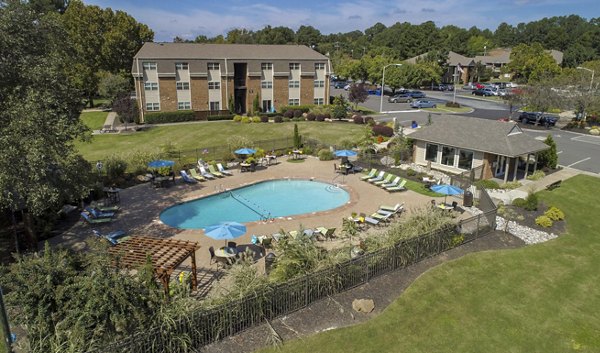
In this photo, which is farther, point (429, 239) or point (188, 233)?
point (188, 233)

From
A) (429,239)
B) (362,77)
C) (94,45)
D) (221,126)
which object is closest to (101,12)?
(94,45)

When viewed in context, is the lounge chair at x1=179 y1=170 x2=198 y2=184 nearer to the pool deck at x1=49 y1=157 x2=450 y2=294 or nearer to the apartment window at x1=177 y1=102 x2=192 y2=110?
the pool deck at x1=49 y1=157 x2=450 y2=294

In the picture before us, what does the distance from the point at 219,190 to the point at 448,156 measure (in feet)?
59.0


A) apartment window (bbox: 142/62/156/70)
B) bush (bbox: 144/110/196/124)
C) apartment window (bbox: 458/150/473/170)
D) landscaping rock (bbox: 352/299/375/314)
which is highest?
apartment window (bbox: 142/62/156/70)

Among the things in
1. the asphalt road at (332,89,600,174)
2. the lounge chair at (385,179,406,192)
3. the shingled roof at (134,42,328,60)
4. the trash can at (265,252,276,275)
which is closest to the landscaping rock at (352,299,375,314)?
the trash can at (265,252,276,275)

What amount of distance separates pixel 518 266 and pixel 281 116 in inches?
1646

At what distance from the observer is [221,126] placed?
5278cm

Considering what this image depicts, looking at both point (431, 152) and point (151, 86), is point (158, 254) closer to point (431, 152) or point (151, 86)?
point (431, 152)

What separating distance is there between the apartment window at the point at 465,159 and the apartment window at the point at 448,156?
672 mm

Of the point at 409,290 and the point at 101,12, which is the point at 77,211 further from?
the point at 101,12

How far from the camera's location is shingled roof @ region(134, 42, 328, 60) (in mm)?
55688

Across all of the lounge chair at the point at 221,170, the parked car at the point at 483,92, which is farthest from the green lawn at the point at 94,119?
the parked car at the point at 483,92

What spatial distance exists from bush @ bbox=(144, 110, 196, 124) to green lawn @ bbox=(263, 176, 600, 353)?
45.8m

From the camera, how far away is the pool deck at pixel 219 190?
829 inches
